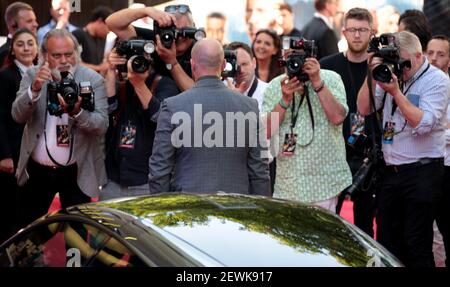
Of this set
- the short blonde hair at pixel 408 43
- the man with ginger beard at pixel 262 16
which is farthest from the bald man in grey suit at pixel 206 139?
the man with ginger beard at pixel 262 16

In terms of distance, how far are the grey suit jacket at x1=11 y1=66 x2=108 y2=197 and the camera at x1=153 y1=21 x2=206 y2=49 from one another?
0.72 meters

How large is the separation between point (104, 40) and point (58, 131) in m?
5.36

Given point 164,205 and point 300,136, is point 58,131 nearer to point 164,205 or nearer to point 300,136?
point 300,136

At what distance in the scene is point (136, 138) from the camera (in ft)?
25.3

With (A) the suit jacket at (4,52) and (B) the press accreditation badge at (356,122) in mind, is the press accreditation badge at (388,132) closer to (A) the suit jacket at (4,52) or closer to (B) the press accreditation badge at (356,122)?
(B) the press accreditation badge at (356,122)

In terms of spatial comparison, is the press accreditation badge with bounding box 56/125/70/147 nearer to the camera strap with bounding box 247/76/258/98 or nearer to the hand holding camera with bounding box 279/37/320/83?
the camera strap with bounding box 247/76/258/98

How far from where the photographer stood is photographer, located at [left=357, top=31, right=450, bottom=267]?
748 centimetres

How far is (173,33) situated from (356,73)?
192 cm

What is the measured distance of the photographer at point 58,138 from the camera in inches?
316

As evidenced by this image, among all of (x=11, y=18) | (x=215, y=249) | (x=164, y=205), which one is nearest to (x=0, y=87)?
(x=11, y=18)

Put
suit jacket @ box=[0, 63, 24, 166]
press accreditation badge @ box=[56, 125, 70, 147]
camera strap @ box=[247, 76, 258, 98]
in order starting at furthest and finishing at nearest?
suit jacket @ box=[0, 63, 24, 166] < camera strap @ box=[247, 76, 258, 98] < press accreditation badge @ box=[56, 125, 70, 147]

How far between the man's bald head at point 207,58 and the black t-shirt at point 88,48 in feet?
19.6

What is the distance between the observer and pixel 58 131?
26.6 ft

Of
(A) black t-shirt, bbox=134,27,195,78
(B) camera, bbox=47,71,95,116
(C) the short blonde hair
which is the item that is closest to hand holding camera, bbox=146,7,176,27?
(A) black t-shirt, bbox=134,27,195,78
